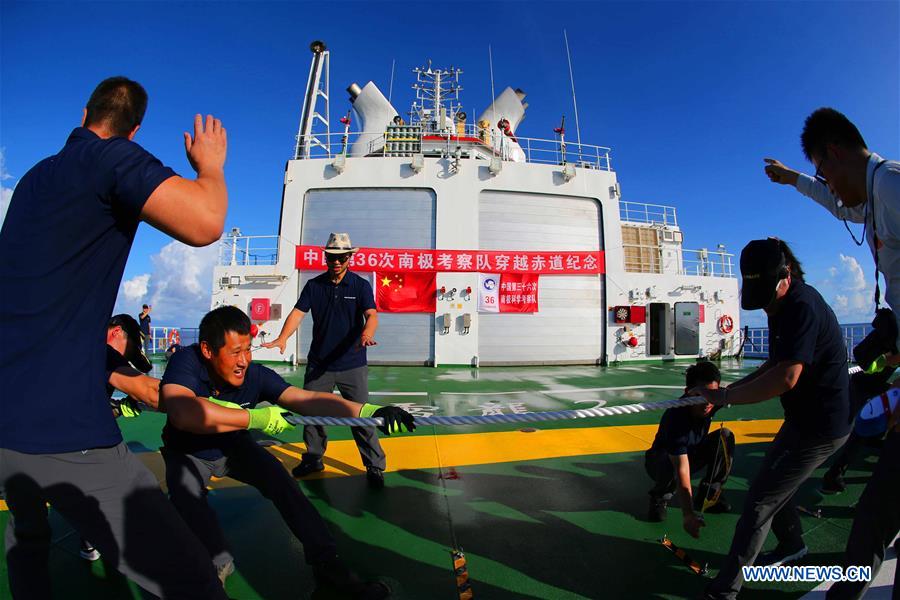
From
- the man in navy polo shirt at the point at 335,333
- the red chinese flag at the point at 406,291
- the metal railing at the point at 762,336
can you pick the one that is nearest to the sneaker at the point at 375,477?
the man in navy polo shirt at the point at 335,333

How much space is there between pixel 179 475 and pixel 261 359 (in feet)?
37.3

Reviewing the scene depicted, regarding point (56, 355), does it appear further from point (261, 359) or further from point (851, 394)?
point (261, 359)

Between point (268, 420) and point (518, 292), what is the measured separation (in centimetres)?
1128

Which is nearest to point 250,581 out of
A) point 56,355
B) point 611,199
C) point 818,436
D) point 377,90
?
point 56,355

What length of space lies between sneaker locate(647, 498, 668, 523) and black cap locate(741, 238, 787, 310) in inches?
60.1

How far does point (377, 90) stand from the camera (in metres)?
17.2

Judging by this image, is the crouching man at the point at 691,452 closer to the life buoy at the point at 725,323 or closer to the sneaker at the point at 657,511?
the sneaker at the point at 657,511

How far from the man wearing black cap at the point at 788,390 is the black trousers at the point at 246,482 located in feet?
6.15

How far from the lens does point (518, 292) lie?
12.7 metres

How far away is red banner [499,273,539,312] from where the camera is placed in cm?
1269

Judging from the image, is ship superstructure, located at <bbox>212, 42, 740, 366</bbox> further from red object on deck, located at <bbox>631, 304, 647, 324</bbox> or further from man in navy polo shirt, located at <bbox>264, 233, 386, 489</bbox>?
man in navy polo shirt, located at <bbox>264, 233, 386, 489</bbox>

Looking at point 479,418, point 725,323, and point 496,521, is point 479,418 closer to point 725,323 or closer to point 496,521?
point 496,521

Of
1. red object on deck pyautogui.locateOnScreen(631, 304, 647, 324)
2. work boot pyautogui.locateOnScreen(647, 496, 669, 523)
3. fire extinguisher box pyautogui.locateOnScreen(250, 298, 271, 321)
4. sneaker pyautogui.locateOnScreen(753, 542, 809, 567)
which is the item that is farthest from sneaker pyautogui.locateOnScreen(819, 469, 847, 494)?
fire extinguisher box pyautogui.locateOnScreen(250, 298, 271, 321)

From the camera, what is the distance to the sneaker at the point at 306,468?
11.7 ft
